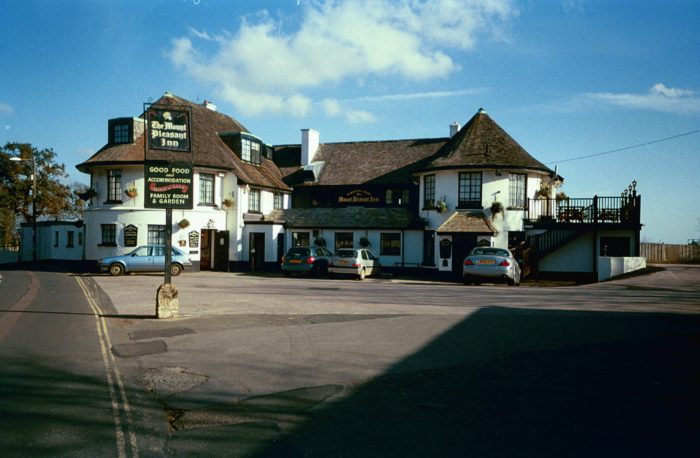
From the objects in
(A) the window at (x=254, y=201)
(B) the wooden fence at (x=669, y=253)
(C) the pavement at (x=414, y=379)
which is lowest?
(C) the pavement at (x=414, y=379)

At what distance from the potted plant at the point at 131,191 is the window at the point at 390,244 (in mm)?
14583

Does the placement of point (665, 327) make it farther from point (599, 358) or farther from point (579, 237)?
point (579, 237)

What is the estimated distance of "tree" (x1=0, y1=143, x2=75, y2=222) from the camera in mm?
49406

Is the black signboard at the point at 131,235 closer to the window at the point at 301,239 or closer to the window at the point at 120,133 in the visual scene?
the window at the point at 120,133

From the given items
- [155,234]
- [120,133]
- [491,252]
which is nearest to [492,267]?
[491,252]

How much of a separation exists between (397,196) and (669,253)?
2652 cm

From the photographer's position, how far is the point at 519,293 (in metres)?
19.6

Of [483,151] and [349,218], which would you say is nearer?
[483,151]

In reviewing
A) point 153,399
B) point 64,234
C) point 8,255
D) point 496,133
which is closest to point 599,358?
point 153,399

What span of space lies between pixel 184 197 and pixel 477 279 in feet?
47.4

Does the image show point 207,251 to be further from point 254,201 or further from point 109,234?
point 109,234

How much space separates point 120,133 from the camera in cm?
3291

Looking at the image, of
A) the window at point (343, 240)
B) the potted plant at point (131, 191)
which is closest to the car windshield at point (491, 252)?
the window at point (343, 240)

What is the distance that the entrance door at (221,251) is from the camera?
109 feet
